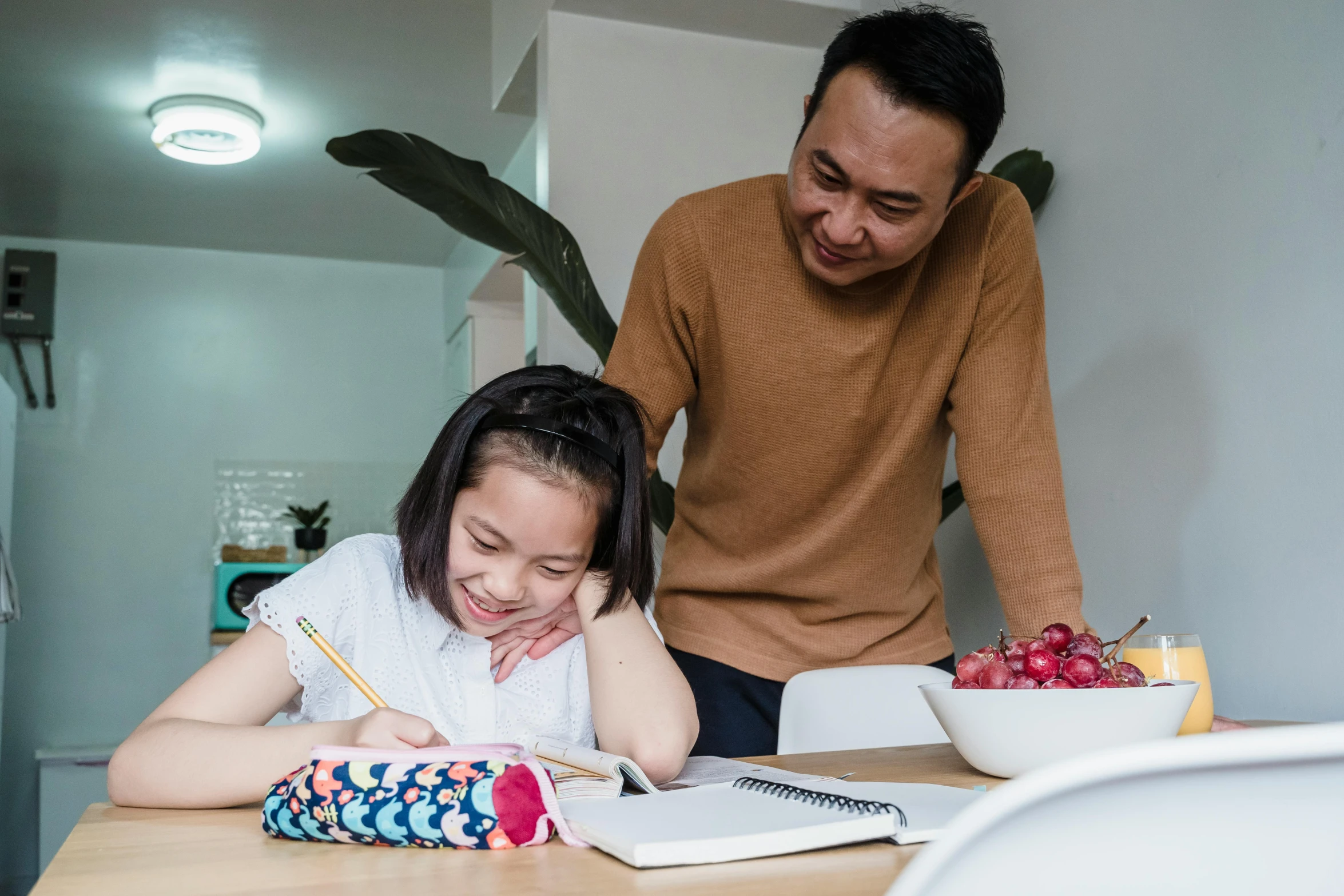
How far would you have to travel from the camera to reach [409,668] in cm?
113

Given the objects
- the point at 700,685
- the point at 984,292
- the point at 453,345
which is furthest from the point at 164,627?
the point at 984,292

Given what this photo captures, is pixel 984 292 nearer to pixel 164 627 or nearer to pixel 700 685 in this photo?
pixel 700 685

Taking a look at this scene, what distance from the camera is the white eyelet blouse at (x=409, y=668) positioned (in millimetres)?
1080

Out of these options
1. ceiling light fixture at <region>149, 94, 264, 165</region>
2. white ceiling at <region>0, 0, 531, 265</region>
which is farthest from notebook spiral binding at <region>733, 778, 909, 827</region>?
ceiling light fixture at <region>149, 94, 264, 165</region>

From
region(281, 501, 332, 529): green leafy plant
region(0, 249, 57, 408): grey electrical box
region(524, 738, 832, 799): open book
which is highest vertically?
region(0, 249, 57, 408): grey electrical box

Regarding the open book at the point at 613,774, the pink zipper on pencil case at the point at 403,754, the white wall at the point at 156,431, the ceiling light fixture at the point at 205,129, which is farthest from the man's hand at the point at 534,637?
the white wall at the point at 156,431

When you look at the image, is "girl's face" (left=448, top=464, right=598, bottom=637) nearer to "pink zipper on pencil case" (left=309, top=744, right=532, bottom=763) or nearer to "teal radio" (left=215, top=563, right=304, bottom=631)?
"pink zipper on pencil case" (left=309, top=744, right=532, bottom=763)

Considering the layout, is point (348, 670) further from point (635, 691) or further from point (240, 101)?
point (240, 101)

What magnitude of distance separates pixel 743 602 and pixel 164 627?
3941 mm

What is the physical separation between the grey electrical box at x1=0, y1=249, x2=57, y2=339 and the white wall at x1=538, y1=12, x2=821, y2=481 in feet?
9.94

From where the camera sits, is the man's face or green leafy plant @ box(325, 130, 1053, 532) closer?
the man's face

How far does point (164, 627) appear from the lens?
4.65m

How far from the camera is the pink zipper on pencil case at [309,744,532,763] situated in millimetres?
662

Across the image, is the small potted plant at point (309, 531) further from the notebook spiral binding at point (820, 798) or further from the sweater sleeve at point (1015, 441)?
the notebook spiral binding at point (820, 798)
